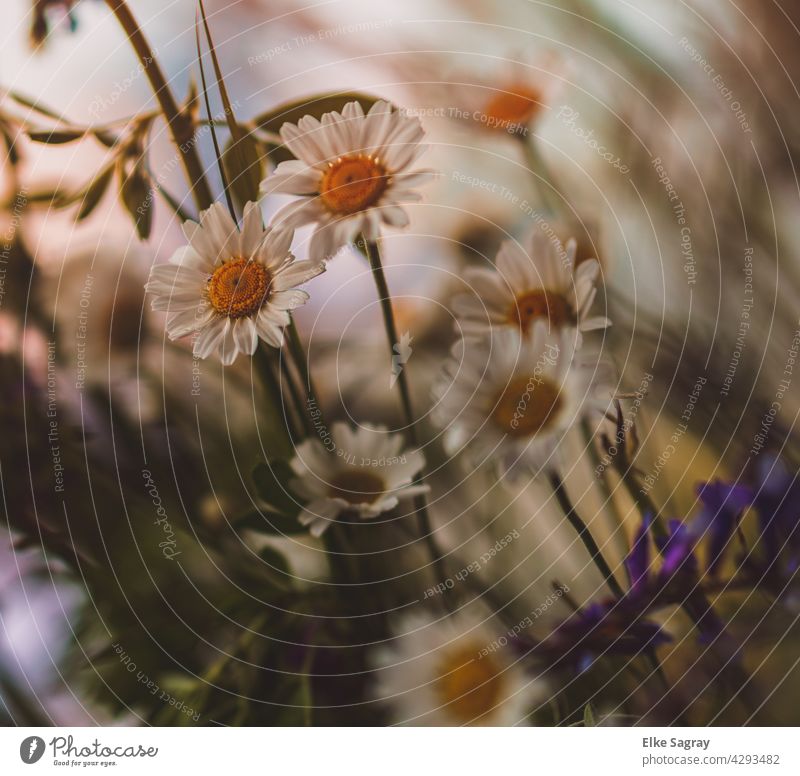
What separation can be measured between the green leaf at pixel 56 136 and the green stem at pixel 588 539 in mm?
279

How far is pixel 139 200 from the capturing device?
0.32 metres

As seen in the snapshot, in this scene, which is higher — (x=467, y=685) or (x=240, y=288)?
(x=240, y=288)

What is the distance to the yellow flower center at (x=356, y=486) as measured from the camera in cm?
31

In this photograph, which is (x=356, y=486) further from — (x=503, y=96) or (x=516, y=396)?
(x=503, y=96)

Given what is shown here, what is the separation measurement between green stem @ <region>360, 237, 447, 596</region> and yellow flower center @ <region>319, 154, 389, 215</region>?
23mm

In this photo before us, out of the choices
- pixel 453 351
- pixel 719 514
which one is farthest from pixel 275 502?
pixel 719 514

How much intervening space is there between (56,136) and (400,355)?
0.20 meters

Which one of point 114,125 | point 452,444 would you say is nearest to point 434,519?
point 452,444

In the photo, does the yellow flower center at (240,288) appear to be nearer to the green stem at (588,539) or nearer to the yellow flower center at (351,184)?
the yellow flower center at (351,184)

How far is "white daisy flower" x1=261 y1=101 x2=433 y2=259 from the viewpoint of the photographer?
304 mm
